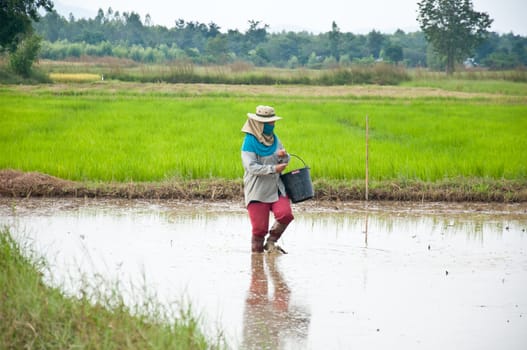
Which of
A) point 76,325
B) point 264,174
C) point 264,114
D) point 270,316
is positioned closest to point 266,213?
point 264,174

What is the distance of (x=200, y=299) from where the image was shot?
5.88 metres

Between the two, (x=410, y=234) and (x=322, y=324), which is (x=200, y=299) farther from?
(x=410, y=234)

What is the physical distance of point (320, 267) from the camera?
23.1 feet

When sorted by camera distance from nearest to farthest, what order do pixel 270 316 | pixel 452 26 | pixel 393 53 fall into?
1. pixel 270 316
2. pixel 452 26
3. pixel 393 53

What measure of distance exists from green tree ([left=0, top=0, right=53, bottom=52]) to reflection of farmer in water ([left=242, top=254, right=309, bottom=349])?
24553 millimetres

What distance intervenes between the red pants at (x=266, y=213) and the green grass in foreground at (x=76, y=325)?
8.52 ft

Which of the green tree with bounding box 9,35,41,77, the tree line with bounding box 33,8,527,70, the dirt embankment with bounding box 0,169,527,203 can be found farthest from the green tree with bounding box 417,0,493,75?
the dirt embankment with bounding box 0,169,527,203

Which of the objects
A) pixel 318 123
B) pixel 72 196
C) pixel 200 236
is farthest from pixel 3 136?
pixel 200 236

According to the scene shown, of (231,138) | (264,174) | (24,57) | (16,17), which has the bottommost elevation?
(231,138)

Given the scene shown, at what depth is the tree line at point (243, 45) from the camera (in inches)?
2596

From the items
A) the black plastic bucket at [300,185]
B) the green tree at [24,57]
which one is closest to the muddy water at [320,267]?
the black plastic bucket at [300,185]

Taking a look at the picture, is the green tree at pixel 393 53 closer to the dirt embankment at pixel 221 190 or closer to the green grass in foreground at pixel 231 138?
the green grass in foreground at pixel 231 138

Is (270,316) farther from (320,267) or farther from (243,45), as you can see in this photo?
(243,45)

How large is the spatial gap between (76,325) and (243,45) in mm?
81088
